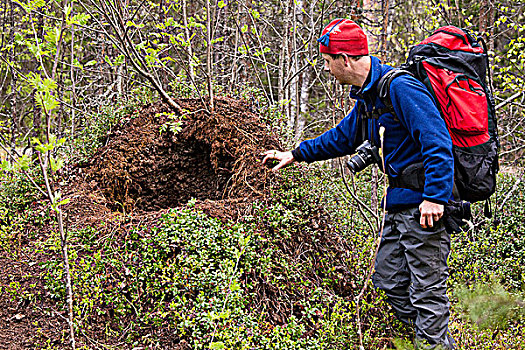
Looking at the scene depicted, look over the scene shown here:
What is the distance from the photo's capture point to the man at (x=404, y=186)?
2.94m

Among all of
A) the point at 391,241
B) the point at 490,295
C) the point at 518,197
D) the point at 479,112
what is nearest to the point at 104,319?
the point at 391,241

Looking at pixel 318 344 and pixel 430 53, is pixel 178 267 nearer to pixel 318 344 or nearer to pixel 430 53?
pixel 318 344

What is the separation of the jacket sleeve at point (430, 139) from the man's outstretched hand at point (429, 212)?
0.06 meters

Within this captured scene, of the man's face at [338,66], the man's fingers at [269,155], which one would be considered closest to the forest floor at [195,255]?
the man's fingers at [269,155]

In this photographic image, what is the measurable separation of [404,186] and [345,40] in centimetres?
118

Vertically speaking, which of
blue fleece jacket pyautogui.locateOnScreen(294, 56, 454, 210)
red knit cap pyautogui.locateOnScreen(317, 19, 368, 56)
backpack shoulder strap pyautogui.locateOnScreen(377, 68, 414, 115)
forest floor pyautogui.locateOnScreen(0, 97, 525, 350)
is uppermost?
red knit cap pyautogui.locateOnScreen(317, 19, 368, 56)

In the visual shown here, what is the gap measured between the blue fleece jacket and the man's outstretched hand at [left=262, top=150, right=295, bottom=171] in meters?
0.56

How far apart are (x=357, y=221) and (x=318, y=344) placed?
8.59 feet

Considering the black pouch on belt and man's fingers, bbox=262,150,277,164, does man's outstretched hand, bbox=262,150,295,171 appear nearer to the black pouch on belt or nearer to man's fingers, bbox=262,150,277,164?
man's fingers, bbox=262,150,277,164

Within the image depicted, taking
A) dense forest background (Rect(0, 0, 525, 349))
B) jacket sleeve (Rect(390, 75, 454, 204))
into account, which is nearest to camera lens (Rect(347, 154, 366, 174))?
jacket sleeve (Rect(390, 75, 454, 204))

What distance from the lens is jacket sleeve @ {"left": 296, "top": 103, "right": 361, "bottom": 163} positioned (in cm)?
380

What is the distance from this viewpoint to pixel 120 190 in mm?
5008

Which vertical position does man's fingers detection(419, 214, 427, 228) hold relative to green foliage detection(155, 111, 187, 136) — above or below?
below

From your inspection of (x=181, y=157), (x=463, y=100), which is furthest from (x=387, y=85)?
(x=181, y=157)
